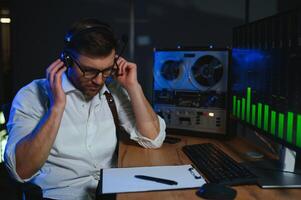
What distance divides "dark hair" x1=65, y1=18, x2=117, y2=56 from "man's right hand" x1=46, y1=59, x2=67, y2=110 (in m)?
0.08

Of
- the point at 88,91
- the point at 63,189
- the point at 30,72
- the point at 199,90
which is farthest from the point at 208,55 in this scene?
the point at 30,72

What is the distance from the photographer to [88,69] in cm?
125

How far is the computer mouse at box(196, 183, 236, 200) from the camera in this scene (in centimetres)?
91

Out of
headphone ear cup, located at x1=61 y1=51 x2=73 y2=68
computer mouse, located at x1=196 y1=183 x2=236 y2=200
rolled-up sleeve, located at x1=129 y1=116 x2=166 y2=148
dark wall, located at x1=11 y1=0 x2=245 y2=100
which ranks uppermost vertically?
dark wall, located at x1=11 y1=0 x2=245 y2=100

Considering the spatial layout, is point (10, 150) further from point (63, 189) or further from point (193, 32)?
point (193, 32)

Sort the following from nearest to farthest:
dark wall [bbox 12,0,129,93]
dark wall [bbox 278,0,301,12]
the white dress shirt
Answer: the white dress shirt, dark wall [bbox 278,0,301,12], dark wall [bbox 12,0,129,93]

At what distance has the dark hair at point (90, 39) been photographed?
1.24 meters

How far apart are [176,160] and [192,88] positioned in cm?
52

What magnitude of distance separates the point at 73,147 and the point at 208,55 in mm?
774

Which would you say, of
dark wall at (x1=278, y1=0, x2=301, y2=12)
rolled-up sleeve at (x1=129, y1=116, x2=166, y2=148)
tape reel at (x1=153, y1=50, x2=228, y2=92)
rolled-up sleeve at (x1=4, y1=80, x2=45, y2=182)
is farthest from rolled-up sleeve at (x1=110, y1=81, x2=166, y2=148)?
A: dark wall at (x1=278, y1=0, x2=301, y2=12)

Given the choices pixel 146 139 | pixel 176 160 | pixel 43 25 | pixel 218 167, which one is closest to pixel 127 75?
pixel 146 139

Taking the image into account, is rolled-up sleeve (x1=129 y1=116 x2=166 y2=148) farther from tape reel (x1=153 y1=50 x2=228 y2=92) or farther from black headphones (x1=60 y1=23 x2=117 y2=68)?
black headphones (x1=60 y1=23 x2=117 y2=68)

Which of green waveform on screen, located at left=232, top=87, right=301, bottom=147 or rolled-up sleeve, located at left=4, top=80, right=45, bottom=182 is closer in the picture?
green waveform on screen, located at left=232, top=87, right=301, bottom=147

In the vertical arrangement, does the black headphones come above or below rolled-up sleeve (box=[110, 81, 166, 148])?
above
